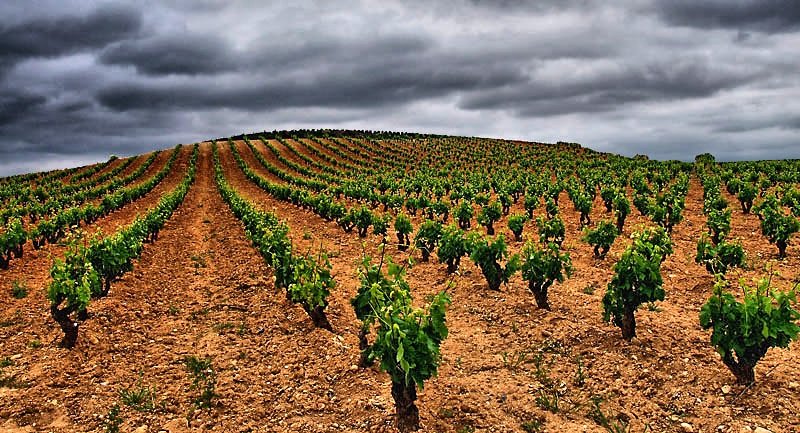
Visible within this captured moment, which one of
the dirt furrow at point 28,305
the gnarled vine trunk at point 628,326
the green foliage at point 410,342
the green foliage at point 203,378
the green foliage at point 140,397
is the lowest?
the green foliage at point 140,397

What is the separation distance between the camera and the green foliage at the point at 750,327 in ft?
28.4

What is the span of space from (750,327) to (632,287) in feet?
8.86

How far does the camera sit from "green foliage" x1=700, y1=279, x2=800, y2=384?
8648mm

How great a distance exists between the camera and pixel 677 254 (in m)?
19.5

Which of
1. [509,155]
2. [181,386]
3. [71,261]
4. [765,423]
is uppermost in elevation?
[509,155]

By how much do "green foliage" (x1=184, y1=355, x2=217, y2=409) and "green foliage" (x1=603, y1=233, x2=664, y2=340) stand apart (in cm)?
906

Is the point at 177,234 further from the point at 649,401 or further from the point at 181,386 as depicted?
the point at 649,401

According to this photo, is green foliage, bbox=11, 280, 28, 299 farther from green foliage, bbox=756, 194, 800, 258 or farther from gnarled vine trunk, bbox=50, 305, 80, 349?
green foliage, bbox=756, 194, 800, 258

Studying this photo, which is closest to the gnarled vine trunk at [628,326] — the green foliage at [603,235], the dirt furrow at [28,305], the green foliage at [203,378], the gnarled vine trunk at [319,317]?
the gnarled vine trunk at [319,317]

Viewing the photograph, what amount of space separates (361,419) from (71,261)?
979 centimetres

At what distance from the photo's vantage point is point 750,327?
8.66 m

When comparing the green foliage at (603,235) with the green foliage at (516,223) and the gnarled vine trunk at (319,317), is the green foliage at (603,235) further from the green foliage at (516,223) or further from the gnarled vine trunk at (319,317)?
the gnarled vine trunk at (319,317)

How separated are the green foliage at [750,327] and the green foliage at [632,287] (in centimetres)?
184

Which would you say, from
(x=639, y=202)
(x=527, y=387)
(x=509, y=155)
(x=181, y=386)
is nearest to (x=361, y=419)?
(x=527, y=387)
